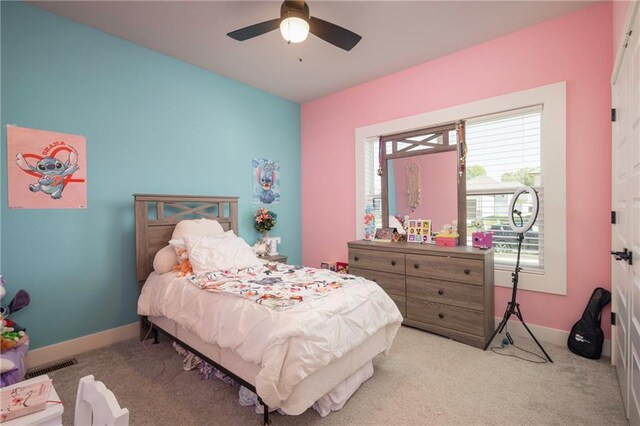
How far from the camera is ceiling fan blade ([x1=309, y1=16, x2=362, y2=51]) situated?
2.11m

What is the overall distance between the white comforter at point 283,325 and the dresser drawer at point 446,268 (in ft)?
2.69

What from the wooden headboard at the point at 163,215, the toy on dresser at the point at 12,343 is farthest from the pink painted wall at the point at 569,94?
the toy on dresser at the point at 12,343

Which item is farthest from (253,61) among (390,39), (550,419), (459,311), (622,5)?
(550,419)

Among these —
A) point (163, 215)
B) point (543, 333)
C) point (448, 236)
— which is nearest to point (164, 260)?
point (163, 215)

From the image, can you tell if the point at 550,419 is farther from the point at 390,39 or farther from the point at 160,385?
the point at 390,39

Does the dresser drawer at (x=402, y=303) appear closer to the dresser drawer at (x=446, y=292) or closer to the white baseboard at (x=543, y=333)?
the dresser drawer at (x=446, y=292)

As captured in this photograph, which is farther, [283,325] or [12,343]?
[12,343]

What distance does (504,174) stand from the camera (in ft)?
9.90

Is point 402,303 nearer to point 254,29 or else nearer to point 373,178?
point 373,178

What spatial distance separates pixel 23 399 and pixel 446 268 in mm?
2837

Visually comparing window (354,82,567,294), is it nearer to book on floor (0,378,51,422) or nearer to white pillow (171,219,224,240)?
white pillow (171,219,224,240)

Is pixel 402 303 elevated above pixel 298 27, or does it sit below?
below

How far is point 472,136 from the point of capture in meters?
3.21

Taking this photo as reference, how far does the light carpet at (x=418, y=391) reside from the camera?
5.85 ft
